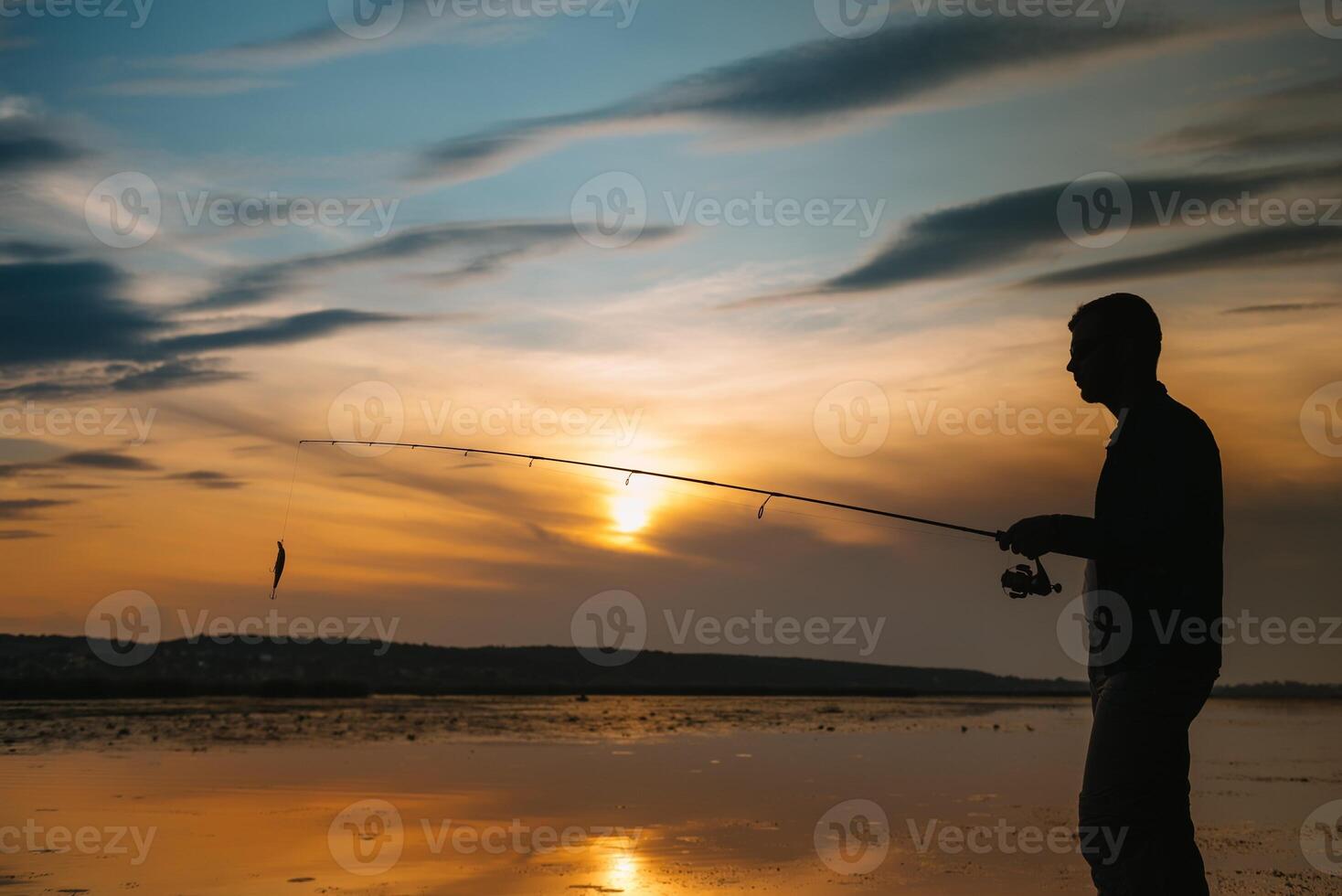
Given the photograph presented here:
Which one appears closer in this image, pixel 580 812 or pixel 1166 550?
pixel 1166 550

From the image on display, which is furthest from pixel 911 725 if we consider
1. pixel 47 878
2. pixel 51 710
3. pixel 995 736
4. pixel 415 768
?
pixel 47 878

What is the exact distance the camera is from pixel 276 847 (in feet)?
40.3

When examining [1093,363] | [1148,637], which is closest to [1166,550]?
[1148,637]

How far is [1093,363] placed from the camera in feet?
15.1

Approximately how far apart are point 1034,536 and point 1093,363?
77 centimetres

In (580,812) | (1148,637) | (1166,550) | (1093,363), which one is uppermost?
(1093,363)

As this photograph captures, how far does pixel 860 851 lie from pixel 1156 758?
8956 millimetres

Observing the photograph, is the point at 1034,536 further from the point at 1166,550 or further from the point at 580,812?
the point at 580,812

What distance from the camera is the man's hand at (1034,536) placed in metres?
4.17

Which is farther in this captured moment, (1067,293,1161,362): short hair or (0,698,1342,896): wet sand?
(0,698,1342,896): wet sand

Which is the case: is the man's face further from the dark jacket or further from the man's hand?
the man's hand

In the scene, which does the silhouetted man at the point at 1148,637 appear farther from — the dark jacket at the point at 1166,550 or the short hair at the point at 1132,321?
the short hair at the point at 1132,321

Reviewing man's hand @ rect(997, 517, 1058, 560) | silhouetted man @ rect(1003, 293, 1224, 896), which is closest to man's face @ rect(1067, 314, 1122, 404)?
silhouetted man @ rect(1003, 293, 1224, 896)

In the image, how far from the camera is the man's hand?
4.17 metres
